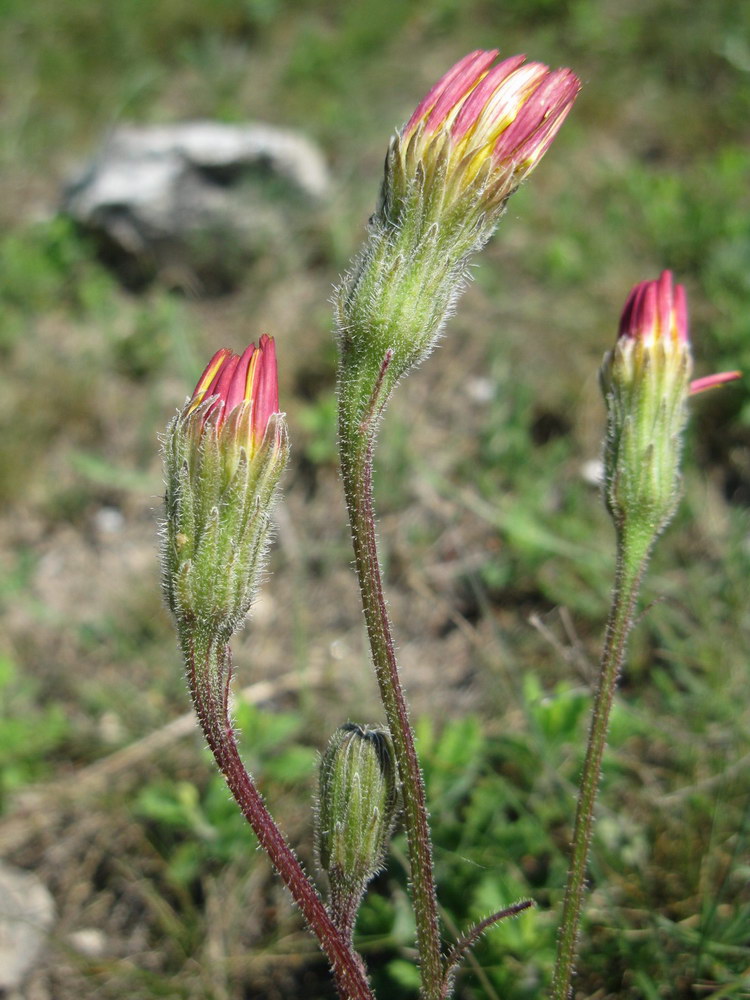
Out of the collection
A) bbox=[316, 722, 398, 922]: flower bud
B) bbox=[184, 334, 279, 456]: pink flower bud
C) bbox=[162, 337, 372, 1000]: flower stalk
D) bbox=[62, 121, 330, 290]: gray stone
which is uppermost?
bbox=[62, 121, 330, 290]: gray stone

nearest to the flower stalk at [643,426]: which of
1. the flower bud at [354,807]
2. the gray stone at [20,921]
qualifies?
the flower bud at [354,807]

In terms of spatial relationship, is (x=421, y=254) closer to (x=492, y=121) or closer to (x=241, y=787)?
(x=492, y=121)

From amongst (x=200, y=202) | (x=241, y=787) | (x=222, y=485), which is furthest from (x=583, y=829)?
(x=200, y=202)

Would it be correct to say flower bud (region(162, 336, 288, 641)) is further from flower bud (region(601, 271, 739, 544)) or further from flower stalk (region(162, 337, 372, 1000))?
flower bud (region(601, 271, 739, 544))

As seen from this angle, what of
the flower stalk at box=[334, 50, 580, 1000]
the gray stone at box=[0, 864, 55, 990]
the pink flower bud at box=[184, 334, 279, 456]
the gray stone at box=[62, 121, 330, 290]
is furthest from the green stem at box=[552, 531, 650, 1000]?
the gray stone at box=[62, 121, 330, 290]

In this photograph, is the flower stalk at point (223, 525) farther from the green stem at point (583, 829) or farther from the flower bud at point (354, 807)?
the green stem at point (583, 829)

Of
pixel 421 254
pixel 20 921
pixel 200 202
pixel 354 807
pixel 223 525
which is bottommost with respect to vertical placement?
pixel 20 921
